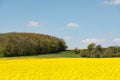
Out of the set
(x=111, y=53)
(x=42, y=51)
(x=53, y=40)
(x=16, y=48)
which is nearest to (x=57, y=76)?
(x=111, y=53)

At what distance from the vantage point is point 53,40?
95812 millimetres

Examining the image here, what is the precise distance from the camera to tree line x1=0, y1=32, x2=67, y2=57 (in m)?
72.5

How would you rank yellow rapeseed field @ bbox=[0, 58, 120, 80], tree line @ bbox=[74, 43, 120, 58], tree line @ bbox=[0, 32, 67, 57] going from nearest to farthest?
yellow rapeseed field @ bbox=[0, 58, 120, 80], tree line @ bbox=[74, 43, 120, 58], tree line @ bbox=[0, 32, 67, 57]

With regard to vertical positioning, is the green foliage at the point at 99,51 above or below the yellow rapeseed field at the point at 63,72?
above

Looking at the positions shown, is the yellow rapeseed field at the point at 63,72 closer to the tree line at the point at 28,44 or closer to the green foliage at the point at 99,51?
the green foliage at the point at 99,51

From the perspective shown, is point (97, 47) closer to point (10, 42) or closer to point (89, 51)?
point (89, 51)

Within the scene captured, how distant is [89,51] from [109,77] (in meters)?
49.9

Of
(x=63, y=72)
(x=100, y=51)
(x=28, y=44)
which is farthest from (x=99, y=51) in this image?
(x=63, y=72)

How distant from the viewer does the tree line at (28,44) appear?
7249 cm

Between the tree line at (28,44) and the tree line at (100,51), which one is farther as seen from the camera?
the tree line at (28,44)

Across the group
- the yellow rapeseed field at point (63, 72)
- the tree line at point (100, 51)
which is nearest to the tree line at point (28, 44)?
the tree line at point (100, 51)

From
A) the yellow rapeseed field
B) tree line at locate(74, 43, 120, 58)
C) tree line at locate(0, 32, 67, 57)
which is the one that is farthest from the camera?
tree line at locate(0, 32, 67, 57)

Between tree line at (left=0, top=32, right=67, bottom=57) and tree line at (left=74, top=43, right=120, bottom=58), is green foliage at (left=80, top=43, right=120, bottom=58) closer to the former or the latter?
tree line at (left=74, top=43, right=120, bottom=58)

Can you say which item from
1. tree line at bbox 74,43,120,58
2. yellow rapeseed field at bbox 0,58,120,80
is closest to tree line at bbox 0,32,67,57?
tree line at bbox 74,43,120,58
